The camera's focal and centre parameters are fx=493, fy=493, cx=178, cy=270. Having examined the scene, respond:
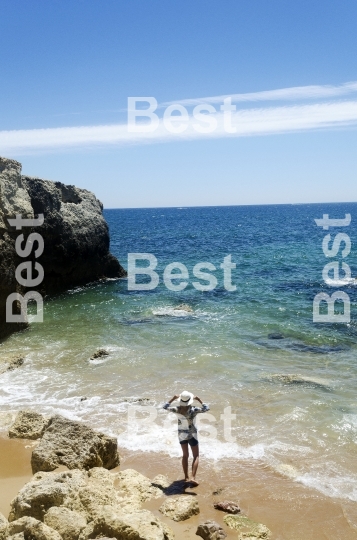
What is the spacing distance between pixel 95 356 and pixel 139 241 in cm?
4357

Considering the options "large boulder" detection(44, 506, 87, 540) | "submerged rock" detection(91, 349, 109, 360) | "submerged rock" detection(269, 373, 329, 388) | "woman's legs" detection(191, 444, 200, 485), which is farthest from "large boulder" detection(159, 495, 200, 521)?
"submerged rock" detection(91, 349, 109, 360)

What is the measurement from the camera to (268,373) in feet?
49.1

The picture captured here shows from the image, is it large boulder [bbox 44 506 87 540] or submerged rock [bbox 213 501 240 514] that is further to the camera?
submerged rock [bbox 213 501 240 514]

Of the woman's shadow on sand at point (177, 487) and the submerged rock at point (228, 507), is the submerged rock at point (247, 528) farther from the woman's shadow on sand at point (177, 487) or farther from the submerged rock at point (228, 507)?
the woman's shadow on sand at point (177, 487)

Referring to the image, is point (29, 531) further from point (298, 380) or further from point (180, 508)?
point (298, 380)

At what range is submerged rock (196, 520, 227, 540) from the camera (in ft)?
24.4

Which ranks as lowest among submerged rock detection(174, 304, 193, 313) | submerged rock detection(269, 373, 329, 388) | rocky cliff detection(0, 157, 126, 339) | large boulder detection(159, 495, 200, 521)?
large boulder detection(159, 495, 200, 521)

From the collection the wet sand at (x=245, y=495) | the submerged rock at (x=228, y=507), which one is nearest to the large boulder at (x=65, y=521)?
the wet sand at (x=245, y=495)

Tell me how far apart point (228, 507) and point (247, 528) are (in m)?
0.65

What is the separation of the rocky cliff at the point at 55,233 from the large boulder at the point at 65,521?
13126mm

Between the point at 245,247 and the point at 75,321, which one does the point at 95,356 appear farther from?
the point at 245,247

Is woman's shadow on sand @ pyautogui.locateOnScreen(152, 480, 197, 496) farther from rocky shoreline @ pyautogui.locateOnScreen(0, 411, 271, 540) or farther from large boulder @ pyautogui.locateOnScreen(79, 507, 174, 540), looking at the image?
large boulder @ pyautogui.locateOnScreen(79, 507, 174, 540)

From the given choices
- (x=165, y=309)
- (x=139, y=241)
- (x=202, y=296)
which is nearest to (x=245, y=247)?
(x=139, y=241)

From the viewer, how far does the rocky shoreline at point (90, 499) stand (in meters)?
6.63
